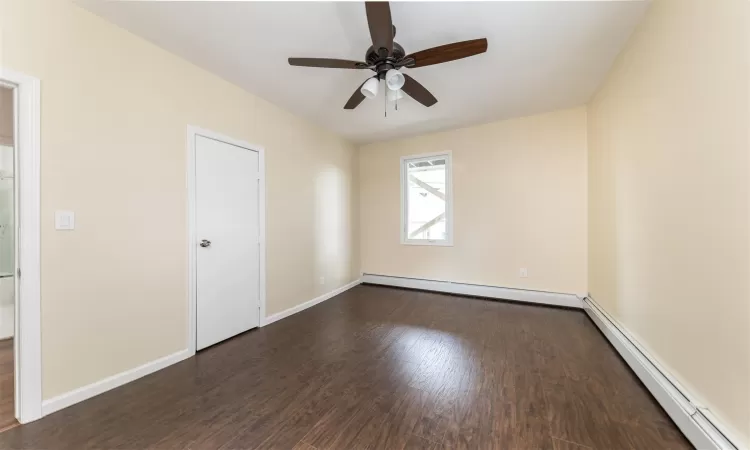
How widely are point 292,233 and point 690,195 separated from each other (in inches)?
138

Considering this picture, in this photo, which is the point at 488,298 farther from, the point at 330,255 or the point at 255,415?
the point at 255,415

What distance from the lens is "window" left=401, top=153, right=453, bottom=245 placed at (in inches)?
174

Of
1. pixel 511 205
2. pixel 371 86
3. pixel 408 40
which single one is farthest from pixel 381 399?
pixel 511 205

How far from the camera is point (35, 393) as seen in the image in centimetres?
160

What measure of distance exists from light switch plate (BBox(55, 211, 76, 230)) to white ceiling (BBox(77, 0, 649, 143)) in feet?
4.52

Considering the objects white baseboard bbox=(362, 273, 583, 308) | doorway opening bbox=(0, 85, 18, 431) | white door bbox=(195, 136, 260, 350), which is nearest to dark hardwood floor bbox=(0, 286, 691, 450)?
white door bbox=(195, 136, 260, 350)

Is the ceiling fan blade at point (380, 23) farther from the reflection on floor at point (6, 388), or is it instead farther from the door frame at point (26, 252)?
the reflection on floor at point (6, 388)

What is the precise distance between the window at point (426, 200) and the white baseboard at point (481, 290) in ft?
2.23

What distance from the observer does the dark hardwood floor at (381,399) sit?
4.77ft

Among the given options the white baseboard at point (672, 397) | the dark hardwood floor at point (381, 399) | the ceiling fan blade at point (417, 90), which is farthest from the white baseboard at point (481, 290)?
the ceiling fan blade at point (417, 90)

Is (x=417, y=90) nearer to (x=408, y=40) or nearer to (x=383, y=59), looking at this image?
(x=408, y=40)

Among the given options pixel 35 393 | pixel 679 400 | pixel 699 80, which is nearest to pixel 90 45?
pixel 35 393

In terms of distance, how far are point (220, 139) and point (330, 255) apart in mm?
2259

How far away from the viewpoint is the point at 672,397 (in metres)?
1.56
